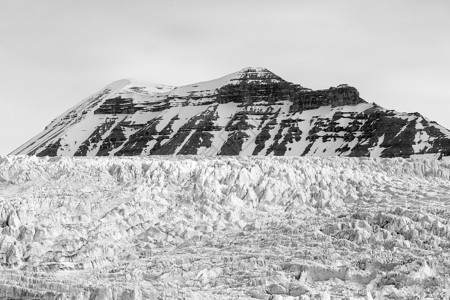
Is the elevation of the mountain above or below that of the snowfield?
above

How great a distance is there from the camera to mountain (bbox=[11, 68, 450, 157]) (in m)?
159

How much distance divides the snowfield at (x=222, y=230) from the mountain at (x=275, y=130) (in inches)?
3408

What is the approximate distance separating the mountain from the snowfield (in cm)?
8655

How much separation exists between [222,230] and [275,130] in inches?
4822

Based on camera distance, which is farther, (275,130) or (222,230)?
(275,130)

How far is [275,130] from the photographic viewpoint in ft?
586

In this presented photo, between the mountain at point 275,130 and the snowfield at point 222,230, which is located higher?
the mountain at point 275,130

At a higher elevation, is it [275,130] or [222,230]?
[275,130]

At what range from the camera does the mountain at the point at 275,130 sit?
159 meters

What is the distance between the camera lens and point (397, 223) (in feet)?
172

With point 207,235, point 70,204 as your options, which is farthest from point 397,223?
point 70,204

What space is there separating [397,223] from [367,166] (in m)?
20.5

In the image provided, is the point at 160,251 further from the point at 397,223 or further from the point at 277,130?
the point at 277,130

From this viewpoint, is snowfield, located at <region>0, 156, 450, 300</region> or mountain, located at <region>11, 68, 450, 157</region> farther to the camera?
mountain, located at <region>11, 68, 450, 157</region>
